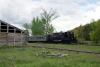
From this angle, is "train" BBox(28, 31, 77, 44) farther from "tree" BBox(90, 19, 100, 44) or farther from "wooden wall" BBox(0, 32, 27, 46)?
"wooden wall" BBox(0, 32, 27, 46)

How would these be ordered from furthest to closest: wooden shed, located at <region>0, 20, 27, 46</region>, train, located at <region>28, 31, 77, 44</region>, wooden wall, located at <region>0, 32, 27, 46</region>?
train, located at <region>28, 31, 77, 44</region> → wooden shed, located at <region>0, 20, 27, 46</region> → wooden wall, located at <region>0, 32, 27, 46</region>

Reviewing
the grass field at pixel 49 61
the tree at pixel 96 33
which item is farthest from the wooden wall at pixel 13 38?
the grass field at pixel 49 61

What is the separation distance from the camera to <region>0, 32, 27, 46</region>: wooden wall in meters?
39.0

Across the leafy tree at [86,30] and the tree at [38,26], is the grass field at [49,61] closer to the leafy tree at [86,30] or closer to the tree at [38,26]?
the leafy tree at [86,30]

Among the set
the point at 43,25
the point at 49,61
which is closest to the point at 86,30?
the point at 43,25

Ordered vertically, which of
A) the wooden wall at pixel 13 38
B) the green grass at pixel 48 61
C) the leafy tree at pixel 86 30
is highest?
the leafy tree at pixel 86 30

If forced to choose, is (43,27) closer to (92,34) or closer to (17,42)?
(92,34)

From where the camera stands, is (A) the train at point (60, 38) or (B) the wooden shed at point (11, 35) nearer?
(B) the wooden shed at point (11, 35)

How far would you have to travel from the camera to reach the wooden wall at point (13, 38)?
128ft

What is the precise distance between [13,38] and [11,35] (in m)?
0.66

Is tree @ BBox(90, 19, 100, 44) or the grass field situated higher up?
tree @ BBox(90, 19, 100, 44)

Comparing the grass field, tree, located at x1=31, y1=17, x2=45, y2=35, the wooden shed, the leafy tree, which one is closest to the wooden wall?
the wooden shed

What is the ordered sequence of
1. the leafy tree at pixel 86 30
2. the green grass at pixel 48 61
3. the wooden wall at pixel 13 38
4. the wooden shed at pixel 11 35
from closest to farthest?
1. the green grass at pixel 48 61
2. the wooden wall at pixel 13 38
3. the wooden shed at pixel 11 35
4. the leafy tree at pixel 86 30

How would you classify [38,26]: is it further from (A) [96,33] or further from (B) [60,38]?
(A) [96,33]
